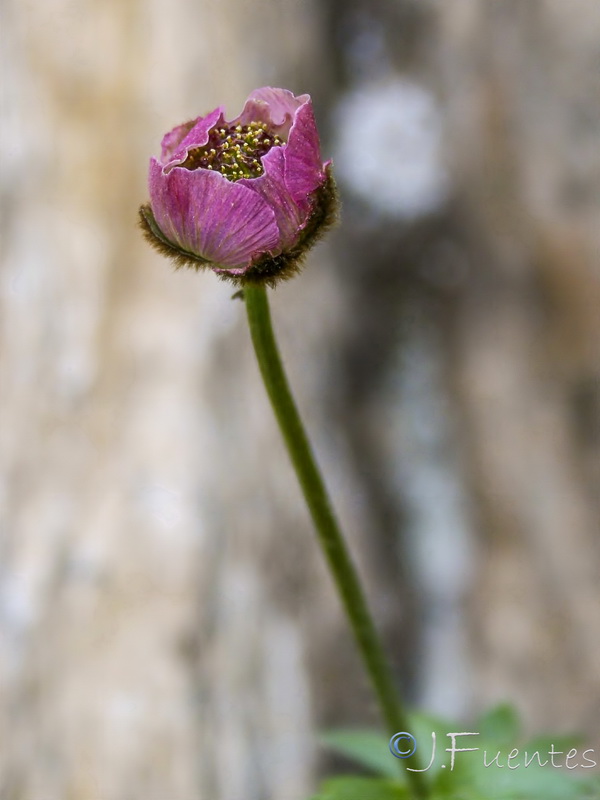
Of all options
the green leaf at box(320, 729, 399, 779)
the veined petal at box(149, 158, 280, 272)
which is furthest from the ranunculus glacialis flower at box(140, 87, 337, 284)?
the green leaf at box(320, 729, 399, 779)

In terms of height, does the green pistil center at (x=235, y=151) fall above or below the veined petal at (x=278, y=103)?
below

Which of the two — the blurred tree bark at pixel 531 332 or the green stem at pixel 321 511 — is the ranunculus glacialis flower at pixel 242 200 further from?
the blurred tree bark at pixel 531 332

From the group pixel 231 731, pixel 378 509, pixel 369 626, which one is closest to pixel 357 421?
pixel 378 509

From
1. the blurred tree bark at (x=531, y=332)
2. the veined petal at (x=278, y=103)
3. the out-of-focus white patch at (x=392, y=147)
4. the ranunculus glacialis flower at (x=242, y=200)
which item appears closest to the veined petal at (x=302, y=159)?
the ranunculus glacialis flower at (x=242, y=200)

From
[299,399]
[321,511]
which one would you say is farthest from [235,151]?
[299,399]

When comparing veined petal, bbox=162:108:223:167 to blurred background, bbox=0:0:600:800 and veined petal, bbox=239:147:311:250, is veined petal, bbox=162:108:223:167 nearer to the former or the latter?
veined petal, bbox=239:147:311:250

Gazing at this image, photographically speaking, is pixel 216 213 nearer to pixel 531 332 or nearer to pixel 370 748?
pixel 370 748
